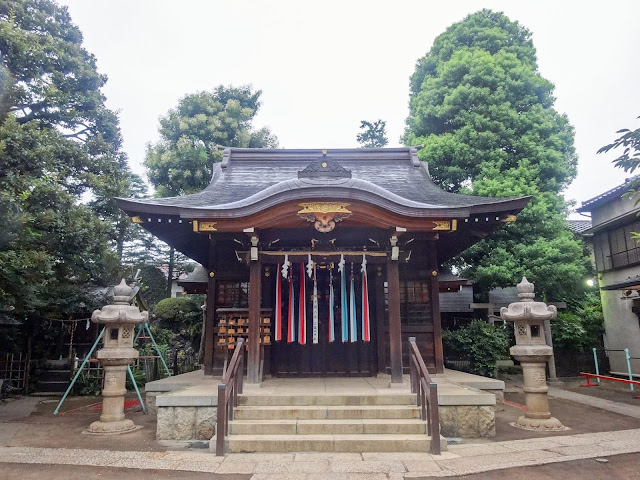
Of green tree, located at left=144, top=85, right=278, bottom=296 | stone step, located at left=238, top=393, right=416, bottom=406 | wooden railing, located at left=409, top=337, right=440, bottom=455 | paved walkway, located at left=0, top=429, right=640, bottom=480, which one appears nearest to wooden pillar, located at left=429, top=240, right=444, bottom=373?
wooden railing, located at left=409, top=337, right=440, bottom=455

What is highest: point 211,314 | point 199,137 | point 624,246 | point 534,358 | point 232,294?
point 199,137

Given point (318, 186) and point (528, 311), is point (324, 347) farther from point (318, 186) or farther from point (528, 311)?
point (528, 311)

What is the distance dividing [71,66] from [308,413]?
1179cm

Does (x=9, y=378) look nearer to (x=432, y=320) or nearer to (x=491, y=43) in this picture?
(x=432, y=320)

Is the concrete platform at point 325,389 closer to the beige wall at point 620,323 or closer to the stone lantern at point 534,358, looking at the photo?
the stone lantern at point 534,358

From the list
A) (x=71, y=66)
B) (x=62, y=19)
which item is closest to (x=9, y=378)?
(x=71, y=66)

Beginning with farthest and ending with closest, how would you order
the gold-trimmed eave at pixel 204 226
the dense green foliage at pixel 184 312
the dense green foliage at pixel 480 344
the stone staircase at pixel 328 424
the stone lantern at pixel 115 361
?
1. the dense green foliage at pixel 184 312
2. the dense green foliage at pixel 480 344
3. the gold-trimmed eave at pixel 204 226
4. the stone lantern at pixel 115 361
5. the stone staircase at pixel 328 424

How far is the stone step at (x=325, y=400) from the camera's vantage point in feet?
20.3

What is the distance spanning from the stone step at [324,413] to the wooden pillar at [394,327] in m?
1.01

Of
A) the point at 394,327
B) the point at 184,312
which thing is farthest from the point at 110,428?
the point at 184,312

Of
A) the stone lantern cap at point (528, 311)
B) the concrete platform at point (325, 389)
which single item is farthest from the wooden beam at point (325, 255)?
the concrete platform at point (325, 389)

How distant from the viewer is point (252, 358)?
7.09m

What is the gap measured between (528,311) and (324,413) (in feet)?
12.6

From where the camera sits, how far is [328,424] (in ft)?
18.6
